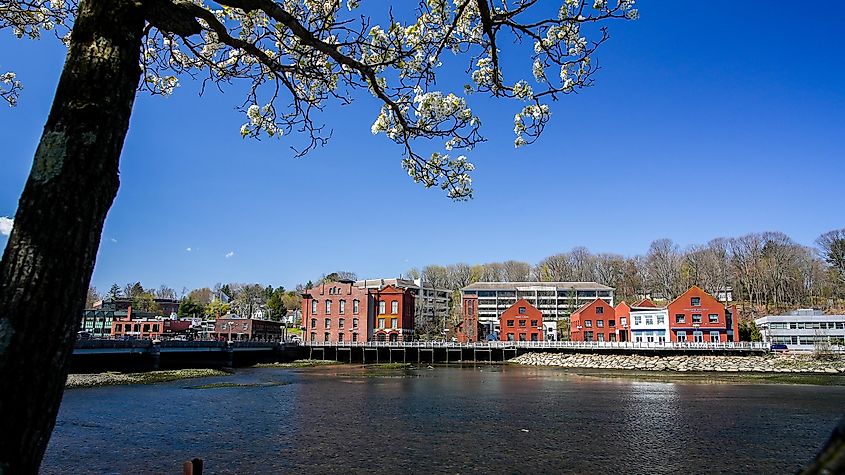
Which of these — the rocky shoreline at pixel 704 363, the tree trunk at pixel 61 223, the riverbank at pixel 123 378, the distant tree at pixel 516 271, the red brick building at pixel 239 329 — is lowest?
the rocky shoreline at pixel 704 363

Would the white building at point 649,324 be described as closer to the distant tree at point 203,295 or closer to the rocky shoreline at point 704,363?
the rocky shoreline at point 704,363

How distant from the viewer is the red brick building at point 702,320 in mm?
64875

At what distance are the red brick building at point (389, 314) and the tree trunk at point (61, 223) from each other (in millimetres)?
76624

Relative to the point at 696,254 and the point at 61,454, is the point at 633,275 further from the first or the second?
the point at 61,454

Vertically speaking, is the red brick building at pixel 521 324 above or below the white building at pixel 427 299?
below

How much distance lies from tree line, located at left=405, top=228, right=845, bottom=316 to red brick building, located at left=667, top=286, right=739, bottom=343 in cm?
2828

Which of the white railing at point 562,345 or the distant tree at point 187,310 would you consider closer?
the white railing at point 562,345

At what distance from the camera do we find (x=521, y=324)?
77688 millimetres

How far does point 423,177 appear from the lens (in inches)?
233

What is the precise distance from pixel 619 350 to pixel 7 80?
6688cm

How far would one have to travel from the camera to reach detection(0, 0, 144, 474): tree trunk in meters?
2.23

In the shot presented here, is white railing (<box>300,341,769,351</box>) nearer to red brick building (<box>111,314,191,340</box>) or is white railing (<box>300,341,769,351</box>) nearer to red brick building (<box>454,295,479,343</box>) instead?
red brick building (<box>454,295,479,343</box>)

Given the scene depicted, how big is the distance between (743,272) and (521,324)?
151 ft

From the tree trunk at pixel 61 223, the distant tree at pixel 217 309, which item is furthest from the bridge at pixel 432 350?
the tree trunk at pixel 61 223
